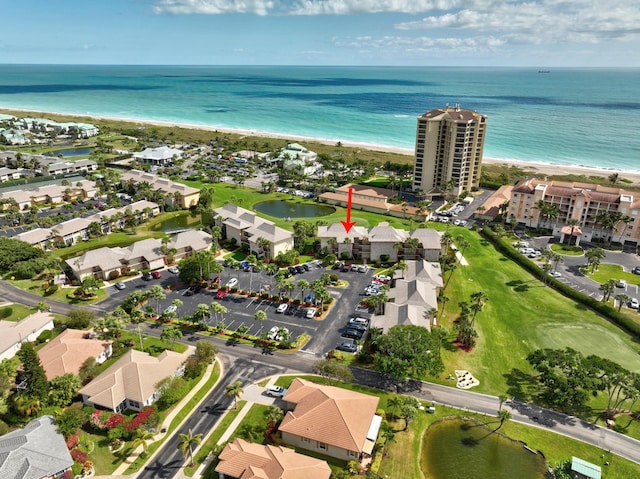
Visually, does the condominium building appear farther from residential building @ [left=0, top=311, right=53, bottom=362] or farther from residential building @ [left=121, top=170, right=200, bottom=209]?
residential building @ [left=0, top=311, right=53, bottom=362]

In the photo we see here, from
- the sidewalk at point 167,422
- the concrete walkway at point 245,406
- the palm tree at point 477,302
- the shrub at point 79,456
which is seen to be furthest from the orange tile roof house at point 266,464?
the palm tree at point 477,302

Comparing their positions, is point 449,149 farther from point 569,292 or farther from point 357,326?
point 357,326

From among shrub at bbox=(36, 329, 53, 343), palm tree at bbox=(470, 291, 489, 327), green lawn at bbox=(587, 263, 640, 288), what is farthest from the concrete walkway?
green lawn at bbox=(587, 263, 640, 288)

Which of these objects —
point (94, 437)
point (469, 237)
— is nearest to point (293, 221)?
point (469, 237)

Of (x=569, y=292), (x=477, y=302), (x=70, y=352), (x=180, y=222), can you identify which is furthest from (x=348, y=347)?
(x=180, y=222)

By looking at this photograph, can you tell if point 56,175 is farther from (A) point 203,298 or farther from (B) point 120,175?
(A) point 203,298

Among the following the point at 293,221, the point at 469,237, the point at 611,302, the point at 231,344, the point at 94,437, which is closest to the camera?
the point at 94,437

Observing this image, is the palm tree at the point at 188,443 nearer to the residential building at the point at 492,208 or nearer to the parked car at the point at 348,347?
the parked car at the point at 348,347
